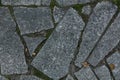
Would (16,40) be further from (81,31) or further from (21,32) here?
(81,31)

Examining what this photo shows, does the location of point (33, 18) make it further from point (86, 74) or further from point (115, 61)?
point (115, 61)

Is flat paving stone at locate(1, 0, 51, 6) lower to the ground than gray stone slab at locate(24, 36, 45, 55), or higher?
higher

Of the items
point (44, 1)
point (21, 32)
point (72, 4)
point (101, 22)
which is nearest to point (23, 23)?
point (21, 32)

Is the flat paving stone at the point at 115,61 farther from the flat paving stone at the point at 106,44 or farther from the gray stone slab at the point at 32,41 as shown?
the gray stone slab at the point at 32,41

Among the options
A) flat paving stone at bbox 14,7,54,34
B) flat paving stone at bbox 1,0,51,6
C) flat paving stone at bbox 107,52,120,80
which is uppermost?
flat paving stone at bbox 1,0,51,6

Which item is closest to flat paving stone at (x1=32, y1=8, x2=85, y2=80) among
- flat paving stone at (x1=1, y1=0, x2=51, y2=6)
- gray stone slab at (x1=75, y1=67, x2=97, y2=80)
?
gray stone slab at (x1=75, y1=67, x2=97, y2=80)

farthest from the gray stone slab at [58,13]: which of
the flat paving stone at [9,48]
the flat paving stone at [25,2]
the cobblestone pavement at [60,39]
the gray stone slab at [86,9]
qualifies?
the flat paving stone at [9,48]

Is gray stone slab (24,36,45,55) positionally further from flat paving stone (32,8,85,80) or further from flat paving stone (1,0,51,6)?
flat paving stone (1,0,51,6)
